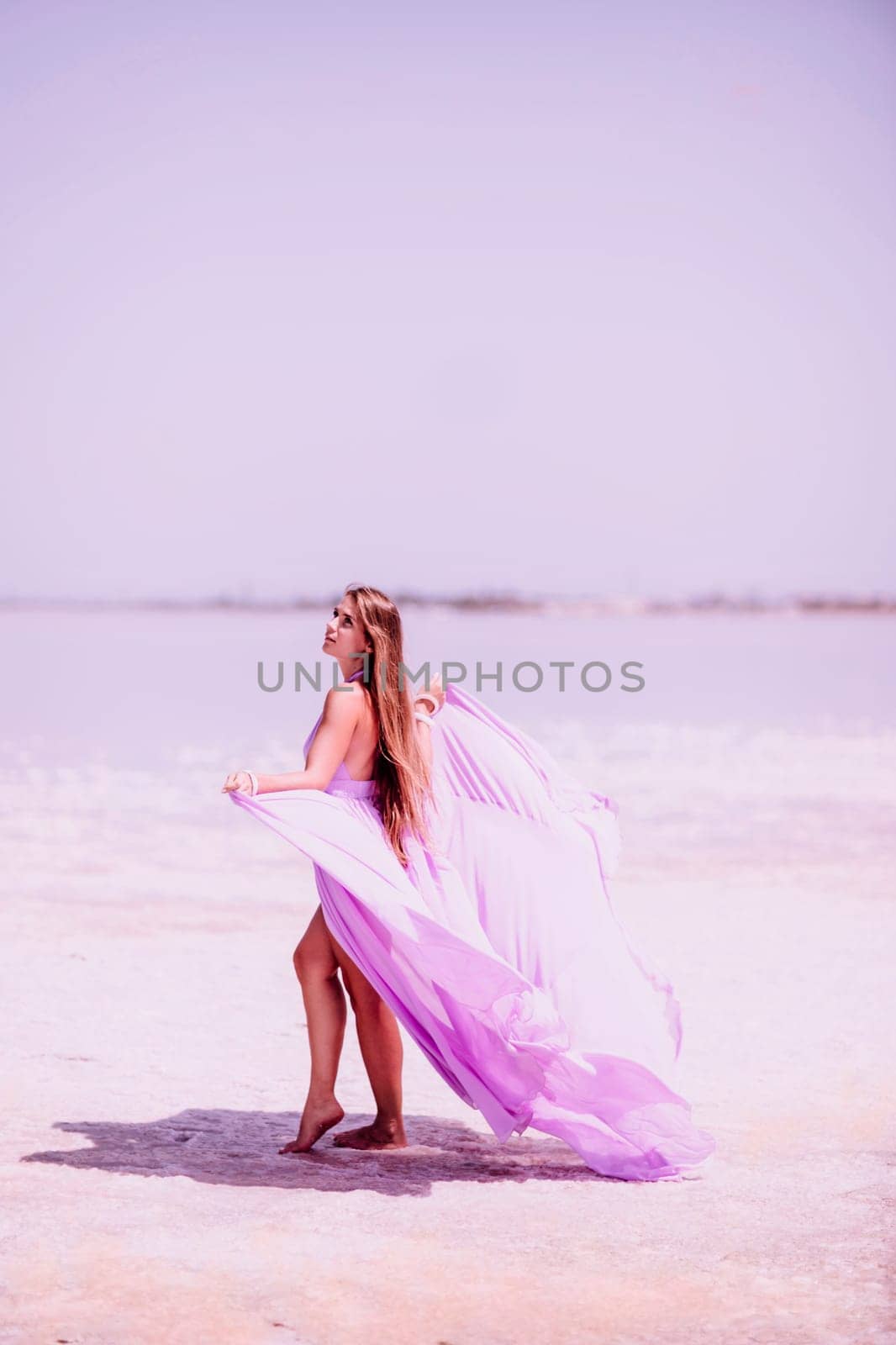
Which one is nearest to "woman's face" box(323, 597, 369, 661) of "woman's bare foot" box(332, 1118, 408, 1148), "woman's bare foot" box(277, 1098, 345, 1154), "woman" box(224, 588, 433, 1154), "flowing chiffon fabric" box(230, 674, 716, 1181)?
"woman" box(224, 588, 433, 1154)

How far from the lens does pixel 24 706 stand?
89.0 ft

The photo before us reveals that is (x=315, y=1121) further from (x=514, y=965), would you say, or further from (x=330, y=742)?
(x=330, y=742)

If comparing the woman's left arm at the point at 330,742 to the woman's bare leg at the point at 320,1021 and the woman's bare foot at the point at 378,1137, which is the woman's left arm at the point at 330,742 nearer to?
the woman's bare leg at the point at 320,1021

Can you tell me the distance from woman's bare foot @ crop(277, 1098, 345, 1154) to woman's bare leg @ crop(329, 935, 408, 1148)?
158mm

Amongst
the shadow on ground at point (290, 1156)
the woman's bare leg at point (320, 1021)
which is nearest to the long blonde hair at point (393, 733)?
the woman's bare leg at point (320, 1021)

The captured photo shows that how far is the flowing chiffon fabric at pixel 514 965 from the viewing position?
5113mm

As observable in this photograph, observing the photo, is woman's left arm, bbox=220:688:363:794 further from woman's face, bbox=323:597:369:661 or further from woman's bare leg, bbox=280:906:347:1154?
woman's bare leg, bbox=280:906:347:1154

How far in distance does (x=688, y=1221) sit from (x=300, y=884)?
6.87 meters

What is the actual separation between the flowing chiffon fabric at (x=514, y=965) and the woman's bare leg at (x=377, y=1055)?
0.20 meters

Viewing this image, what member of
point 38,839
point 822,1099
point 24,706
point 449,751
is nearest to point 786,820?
point 38,839

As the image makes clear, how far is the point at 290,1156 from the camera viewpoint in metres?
5.48

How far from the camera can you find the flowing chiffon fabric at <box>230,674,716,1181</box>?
511 cm

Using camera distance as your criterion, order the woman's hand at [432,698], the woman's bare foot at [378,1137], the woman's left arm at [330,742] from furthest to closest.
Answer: the woman's hand at [432,698] → the woman's bare foot at [378,1137] → the woman's left arm at [330,742]

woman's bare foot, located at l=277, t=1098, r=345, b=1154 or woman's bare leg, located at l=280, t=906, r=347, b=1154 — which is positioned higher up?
woman's bare leg, located at l=280, t=906, r=347, b=1154
